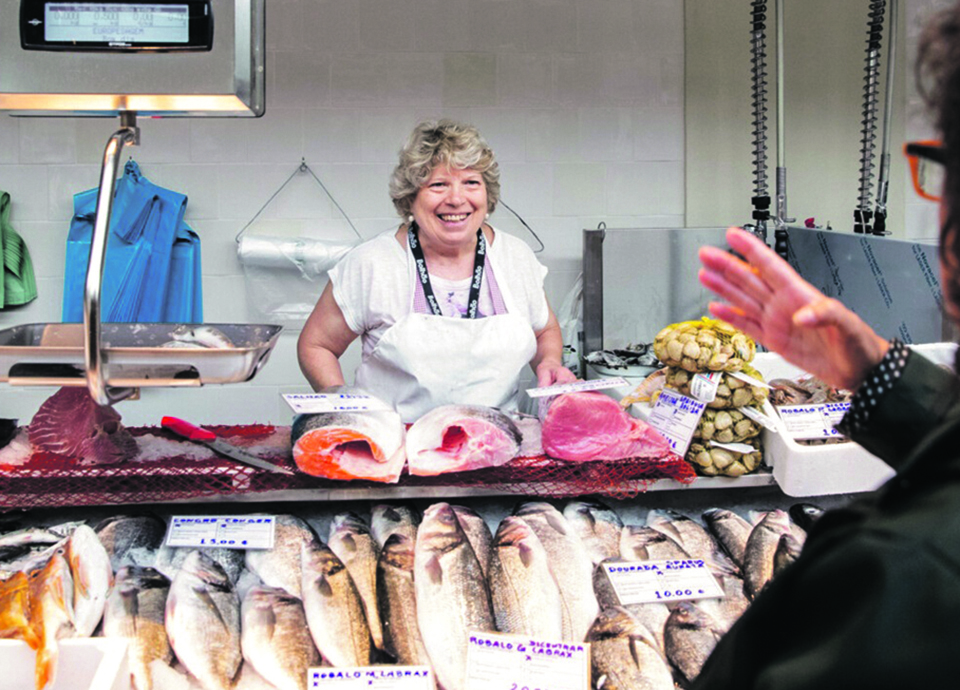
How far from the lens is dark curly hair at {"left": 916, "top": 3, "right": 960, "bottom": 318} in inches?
30.6

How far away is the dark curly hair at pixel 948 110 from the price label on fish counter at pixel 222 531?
5.43ft

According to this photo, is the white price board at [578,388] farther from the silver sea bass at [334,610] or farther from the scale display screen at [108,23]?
the scale display screen at [108,23]

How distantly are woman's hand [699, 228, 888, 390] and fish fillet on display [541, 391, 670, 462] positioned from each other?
92 cm

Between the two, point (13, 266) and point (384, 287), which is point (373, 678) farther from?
point (13, 266)

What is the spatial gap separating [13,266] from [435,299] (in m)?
2.26

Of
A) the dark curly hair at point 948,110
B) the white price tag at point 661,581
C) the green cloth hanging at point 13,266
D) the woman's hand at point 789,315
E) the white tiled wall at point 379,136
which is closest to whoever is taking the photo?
the dark curly hair at point 948,110

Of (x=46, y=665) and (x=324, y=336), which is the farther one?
(x=324, y=336)

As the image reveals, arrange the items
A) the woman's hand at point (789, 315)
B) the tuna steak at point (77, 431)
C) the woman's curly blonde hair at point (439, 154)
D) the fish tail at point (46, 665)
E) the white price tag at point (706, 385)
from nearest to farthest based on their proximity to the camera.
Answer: the woman's hand at point (789, 315) → the fish tail at point (46, 665) → the tuna steak at point (77, 431) → the white price tag at point (706, 385) → the woman's curly blonde hair at point (439, 154)

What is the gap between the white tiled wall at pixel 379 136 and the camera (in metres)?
4.63

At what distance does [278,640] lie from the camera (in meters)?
1.91

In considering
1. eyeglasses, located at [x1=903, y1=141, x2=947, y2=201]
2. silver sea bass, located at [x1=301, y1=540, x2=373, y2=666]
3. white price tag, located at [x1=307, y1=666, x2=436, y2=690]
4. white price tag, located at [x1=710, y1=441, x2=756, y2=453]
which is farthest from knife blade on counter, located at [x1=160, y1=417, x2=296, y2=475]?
eyeglasses, located at [x1=903, y1=141, x2=947, y2=201]

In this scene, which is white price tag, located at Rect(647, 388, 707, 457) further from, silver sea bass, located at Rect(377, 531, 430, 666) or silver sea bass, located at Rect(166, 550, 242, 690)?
silver sea bass, located at Rect(166, 550, 242, 690)

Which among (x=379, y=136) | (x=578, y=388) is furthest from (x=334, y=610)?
(x=379, y=136)

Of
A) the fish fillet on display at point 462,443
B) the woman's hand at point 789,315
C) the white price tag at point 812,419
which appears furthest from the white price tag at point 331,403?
the woman's hand at point 789,315
